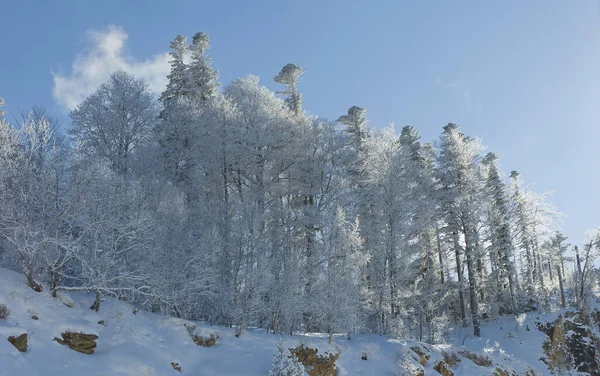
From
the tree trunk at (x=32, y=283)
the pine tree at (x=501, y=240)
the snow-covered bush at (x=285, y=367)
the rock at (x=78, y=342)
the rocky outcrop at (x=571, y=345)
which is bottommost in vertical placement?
the rocky outcrop at (x=571, y=345)

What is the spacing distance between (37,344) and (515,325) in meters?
29.2

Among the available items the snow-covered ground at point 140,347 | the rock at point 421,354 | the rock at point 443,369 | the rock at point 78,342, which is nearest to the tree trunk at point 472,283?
the snow-covered ground at point 140,347

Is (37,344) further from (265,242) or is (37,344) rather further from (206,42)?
(206,42)

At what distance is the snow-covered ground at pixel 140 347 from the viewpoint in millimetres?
9219

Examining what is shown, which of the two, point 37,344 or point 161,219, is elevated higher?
point 161,219

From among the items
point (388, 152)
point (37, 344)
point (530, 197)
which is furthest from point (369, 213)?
point (530, 197)

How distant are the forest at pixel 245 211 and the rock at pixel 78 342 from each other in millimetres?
1533

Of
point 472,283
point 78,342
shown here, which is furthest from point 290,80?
point 78,342

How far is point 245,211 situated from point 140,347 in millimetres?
6704

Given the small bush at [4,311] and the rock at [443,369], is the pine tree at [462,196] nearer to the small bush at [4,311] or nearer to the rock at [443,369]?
the rock at [443,369]

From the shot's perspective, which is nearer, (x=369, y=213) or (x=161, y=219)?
(x=161, y=219)

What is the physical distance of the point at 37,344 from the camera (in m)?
9.34

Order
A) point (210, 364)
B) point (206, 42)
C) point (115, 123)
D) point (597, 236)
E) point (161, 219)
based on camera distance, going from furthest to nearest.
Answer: point (597, 236)
point (206, 42)
point (115, 123)
point (161, 219)
point (210, 364)

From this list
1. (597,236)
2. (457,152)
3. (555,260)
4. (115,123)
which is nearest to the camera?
(115,123)
